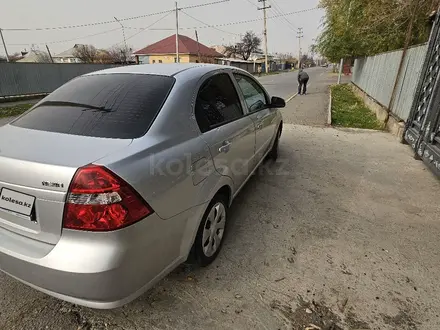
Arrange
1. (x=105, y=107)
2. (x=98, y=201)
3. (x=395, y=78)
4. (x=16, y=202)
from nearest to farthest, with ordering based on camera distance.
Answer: (x=98, y=201), (x=16, y=202), (x=105, y=107), (x=395, y=78)

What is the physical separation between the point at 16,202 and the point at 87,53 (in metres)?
57.0

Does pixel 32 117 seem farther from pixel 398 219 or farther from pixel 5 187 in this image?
pixel 398 219

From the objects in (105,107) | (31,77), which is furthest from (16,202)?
(31,77)

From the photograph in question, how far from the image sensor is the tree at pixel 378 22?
9.41 m

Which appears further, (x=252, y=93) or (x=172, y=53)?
(x=172, y=53)

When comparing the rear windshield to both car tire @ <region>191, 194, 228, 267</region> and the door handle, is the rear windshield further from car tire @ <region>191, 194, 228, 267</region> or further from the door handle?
car tire @ <region>191, 194, 228, 267</region>

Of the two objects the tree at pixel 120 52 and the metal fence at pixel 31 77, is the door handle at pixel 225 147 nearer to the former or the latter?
the metal fence at pixel 31 77

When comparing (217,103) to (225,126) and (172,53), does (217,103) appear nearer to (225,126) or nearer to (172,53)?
(225,126)

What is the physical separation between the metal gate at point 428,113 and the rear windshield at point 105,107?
4264mm

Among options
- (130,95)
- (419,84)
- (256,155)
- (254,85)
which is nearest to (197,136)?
(130,95)

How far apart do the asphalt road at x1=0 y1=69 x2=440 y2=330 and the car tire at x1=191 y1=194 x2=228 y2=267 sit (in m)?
0.12

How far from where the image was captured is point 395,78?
8.17 meters

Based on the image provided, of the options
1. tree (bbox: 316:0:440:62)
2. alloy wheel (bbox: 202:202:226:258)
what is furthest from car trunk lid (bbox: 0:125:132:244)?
tree (bbox: 316:0:440:62)

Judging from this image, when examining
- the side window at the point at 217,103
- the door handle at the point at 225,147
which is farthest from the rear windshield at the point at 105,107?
the door handle at the point at 225,147
